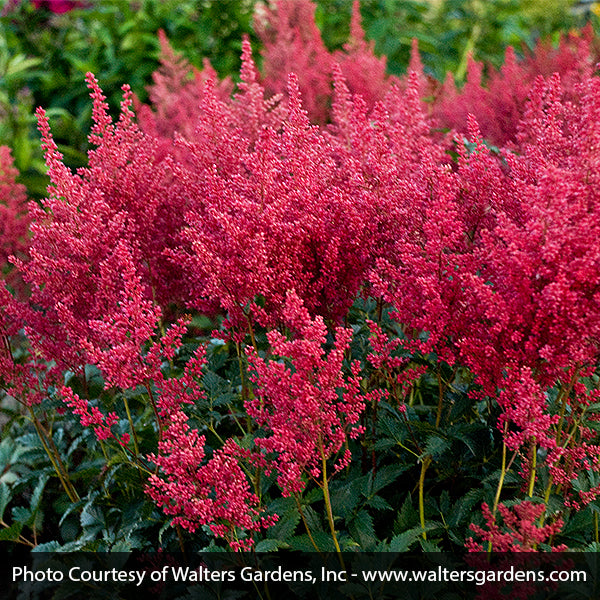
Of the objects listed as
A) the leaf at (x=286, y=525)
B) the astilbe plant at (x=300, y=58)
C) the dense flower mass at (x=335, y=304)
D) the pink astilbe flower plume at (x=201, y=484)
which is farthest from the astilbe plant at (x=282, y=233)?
the astilbe plant at (x=300, y=58)

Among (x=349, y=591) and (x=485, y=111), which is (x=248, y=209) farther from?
(x=485, y=111)

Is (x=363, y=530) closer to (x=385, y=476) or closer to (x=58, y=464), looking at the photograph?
(x=385, y=476)

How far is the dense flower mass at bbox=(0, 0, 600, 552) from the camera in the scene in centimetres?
143

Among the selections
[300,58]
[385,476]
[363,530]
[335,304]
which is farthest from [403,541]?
[300,58]

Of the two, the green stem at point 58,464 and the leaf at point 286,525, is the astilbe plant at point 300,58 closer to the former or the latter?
the green stem at point 58,464

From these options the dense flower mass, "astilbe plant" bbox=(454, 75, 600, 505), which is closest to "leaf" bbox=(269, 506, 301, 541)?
the dense flower mass

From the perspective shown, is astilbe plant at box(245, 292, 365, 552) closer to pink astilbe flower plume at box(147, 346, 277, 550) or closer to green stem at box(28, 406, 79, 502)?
pink astilbe flower plume at box(147, 346, 277, 550)

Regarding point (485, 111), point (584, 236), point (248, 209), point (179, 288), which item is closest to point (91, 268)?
point (179, 288)

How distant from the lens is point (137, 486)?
6.79ft

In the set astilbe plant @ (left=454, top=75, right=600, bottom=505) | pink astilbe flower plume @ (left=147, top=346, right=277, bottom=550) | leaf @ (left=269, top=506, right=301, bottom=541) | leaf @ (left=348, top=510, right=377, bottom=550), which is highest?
astilbe plant @ (left=454, top=75, right=600, bottom=505)

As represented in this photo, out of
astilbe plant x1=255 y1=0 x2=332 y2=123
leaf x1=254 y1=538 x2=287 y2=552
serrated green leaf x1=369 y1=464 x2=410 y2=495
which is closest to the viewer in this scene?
leaf x1=254 y1=538 x2=287 y2=552

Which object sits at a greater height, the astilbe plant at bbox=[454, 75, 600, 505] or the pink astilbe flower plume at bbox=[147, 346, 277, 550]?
the astilbe plant at bbox=[454, 75, 600, 505]

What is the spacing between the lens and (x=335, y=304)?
1.89 meters

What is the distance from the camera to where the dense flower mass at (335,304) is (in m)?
1.43
